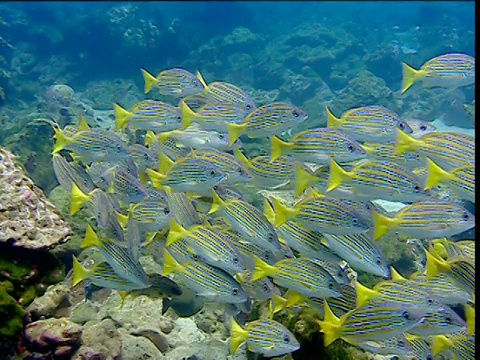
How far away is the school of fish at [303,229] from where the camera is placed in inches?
128

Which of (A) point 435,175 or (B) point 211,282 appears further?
(B) point 211,282

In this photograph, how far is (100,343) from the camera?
438cm

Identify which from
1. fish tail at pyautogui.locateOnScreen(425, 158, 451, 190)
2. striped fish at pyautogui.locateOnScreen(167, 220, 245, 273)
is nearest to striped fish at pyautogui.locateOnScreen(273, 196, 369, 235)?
striped fish at pyautogui.locateOnScreen(167, 220, 245, 273)

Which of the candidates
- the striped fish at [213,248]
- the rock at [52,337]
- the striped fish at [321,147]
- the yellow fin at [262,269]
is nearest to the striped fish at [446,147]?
the striped fish at [321,147]

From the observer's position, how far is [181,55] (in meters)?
28.2

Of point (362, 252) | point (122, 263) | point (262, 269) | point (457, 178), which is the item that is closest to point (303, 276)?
point (262, 269)

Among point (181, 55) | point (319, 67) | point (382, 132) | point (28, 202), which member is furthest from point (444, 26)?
point (28, 202)

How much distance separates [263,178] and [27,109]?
1868cm

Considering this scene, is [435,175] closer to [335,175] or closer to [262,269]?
[335,175]

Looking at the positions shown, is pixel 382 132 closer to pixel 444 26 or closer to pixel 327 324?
pixel 327 324

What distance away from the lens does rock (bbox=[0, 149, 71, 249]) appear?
15.0 feet

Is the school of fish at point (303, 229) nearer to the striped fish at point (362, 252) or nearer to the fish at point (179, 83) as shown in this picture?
the striped fish at point (362, 252)

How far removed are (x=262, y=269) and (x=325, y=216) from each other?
26.5 inches

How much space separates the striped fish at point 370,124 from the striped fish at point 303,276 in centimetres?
170
